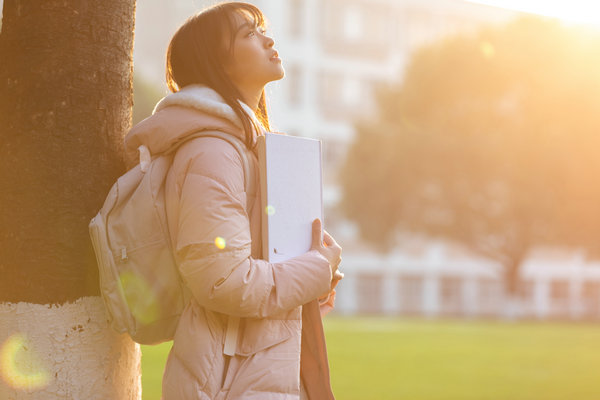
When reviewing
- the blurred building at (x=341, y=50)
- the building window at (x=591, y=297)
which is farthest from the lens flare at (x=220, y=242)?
the building window at (x=591, y=297)

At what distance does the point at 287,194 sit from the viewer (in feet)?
7.79

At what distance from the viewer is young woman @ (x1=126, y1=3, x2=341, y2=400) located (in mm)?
2186

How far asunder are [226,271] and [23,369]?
77 cm

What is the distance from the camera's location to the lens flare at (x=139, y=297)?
7.63ft

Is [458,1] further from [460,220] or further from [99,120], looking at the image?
[99,120]

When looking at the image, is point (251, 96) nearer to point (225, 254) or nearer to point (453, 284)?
point (225, 254)

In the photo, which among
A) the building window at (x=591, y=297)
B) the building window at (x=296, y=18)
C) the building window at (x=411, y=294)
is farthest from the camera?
the building window at (x=591, y=297)

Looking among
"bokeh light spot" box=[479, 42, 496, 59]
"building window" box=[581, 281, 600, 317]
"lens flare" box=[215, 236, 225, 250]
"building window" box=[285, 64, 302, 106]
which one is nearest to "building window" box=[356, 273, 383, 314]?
"building window" box=[285, 64, 302, 106]

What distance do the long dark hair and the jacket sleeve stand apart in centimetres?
31

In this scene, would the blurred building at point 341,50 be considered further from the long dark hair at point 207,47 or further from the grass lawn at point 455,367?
the long dark hair at point 207,47

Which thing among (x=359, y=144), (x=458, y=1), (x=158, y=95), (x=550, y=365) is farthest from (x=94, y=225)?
(x=458, y=1)

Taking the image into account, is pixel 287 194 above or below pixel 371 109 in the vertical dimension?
above

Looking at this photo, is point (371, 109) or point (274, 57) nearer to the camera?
point (274, 57)

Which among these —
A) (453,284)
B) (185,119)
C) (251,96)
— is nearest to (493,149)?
(453,284)
